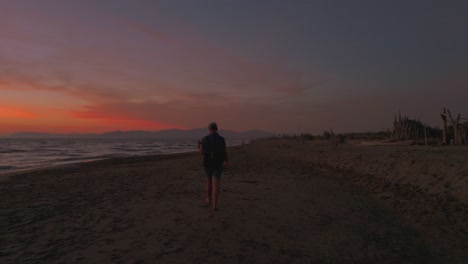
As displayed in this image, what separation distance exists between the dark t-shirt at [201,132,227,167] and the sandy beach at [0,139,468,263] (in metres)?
1.21

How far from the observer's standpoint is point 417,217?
7.31 meters

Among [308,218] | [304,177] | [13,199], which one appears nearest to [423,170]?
[304,177]

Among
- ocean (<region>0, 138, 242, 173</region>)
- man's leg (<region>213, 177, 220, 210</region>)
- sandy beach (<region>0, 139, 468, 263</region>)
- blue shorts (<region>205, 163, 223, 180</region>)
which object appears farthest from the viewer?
ocean (<region>0, 138, 242, 173</region>)

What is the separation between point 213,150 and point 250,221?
1.99 m

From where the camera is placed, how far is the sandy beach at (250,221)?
5.03 meters

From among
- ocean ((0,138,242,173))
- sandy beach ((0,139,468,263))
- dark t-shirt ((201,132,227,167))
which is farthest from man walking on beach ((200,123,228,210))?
ocean ((0,138,242,173))

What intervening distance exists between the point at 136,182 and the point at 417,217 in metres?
10.0

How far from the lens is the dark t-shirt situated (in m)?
7.86

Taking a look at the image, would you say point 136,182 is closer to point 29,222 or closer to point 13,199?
point 13,199

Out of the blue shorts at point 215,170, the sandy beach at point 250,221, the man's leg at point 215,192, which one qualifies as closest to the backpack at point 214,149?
the blue shorts at point 215,170

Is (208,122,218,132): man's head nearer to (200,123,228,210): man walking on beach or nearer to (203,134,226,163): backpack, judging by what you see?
(200,123,228,210): man walking on beach

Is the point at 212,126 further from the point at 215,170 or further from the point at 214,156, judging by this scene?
the point at 215,170

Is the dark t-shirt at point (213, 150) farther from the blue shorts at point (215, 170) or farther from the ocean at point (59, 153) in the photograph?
the ocean at point (59, 153)

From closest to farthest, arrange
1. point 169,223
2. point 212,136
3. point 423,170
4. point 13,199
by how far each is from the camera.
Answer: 1. point 169,223
2. point 212,136
3. point 13,199
4. point 423,170
